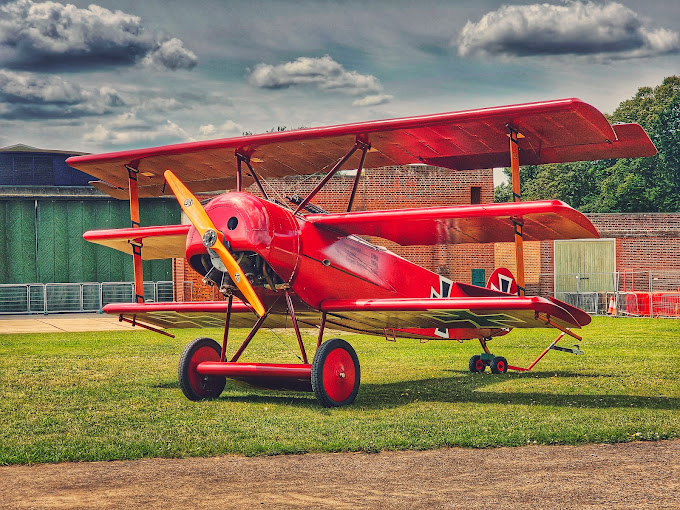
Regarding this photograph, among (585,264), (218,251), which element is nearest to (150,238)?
(218,251)

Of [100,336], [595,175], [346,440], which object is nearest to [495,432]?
[346,440]

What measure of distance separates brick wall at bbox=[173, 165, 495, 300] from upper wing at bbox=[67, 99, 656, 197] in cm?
1831

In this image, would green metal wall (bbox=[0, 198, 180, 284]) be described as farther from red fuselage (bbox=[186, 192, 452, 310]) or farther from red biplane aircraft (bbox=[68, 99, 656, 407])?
red fuselage (bbox=[186, 192, 452, 310])

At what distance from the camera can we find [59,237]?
33.8 m

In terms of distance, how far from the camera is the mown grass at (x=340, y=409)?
→ 775cm

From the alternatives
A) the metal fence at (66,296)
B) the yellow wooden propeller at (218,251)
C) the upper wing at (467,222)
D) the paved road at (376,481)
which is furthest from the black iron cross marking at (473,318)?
the metal fence at (66,296)

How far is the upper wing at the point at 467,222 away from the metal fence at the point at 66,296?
22611 millimetres

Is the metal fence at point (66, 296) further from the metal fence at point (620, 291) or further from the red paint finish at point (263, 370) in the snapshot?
the red paint finish at point (263, 370)

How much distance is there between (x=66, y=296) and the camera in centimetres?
3319

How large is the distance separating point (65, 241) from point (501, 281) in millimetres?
23990

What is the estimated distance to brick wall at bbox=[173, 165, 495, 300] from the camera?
31766 millimetres

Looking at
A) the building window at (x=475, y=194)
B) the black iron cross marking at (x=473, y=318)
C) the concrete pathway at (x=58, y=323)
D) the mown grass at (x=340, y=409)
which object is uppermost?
the building window at (x=475, y=194)

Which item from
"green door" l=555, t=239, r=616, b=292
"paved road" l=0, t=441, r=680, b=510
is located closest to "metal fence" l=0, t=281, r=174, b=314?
"green door" l=555, t=239, r=616, b=292

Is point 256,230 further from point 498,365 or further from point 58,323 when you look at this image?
point 58,323
